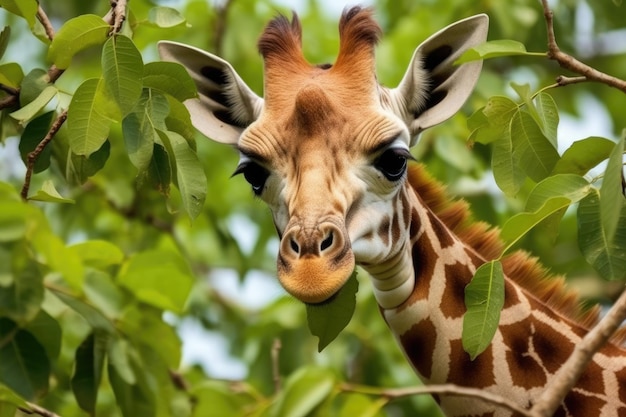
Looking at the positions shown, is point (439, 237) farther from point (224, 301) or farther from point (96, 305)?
point (224, 301)

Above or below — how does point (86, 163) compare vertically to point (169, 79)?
below

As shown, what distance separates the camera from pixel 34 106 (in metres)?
4.32

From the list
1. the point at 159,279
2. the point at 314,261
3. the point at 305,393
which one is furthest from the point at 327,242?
the point at 159,279

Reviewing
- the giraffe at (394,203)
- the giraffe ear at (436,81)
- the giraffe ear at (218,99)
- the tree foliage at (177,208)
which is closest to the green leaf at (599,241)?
the tree foliage at (177,208)

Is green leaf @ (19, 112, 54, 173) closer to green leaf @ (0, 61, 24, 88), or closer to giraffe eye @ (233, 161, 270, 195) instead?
green leaf @ (0, 61, 24, 88)

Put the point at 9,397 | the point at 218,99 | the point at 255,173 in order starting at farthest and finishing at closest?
1. the point at 218,99
2. the point at 255,173
3. the point at 9,397

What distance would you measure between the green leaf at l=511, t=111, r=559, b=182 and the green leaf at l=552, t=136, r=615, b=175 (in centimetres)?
8

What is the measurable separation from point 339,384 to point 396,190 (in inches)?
Result: 41.6

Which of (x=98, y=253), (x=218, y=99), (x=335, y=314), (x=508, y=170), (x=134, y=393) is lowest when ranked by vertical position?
(x=134, y=393)

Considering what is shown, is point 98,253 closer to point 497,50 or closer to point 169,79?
point 169,79

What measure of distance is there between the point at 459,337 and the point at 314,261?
0.95 meters

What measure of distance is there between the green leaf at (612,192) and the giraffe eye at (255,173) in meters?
1.43

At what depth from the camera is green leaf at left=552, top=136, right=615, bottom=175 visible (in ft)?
13.9

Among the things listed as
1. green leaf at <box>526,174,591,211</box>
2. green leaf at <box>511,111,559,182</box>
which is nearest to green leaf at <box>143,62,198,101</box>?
green leaf at <box>511,111,559,182</box>
